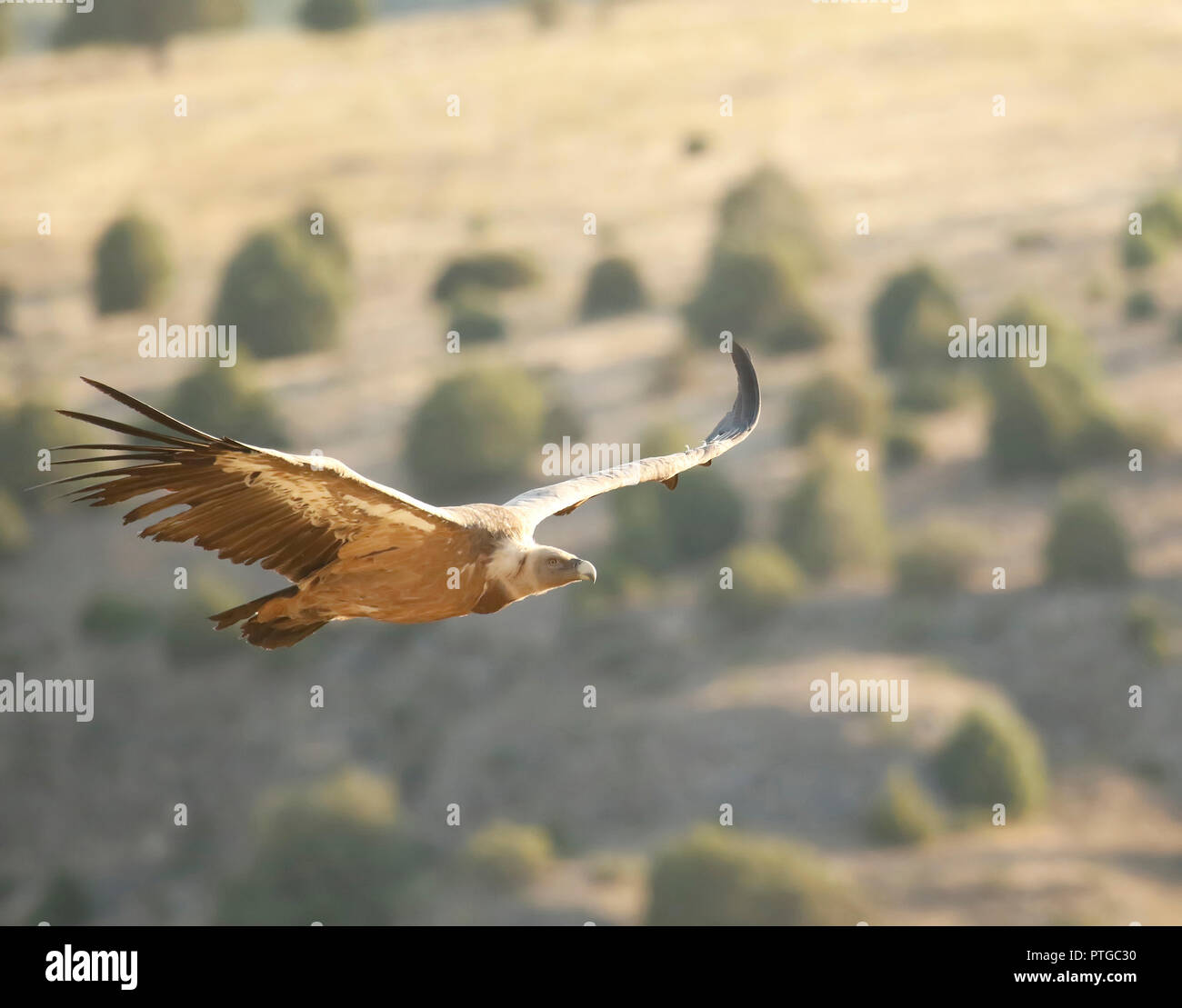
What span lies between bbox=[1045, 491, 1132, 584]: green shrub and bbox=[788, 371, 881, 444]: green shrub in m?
10.8

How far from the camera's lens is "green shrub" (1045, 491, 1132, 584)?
6306cm

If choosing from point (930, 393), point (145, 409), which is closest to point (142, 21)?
point (930, 393)

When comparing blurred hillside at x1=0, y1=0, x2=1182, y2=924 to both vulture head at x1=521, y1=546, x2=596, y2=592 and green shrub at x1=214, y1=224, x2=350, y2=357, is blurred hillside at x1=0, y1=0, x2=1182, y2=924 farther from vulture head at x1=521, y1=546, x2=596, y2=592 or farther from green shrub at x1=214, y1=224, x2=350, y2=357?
vulture head at x1=521, y1=546, x2=596, y2=592

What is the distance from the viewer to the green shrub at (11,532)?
7225 centimetres

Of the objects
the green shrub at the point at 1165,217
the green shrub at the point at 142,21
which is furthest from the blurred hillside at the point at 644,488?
the green shrub at the point at 142,21

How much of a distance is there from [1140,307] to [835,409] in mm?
16773

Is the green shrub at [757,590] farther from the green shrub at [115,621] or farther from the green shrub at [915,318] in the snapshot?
the green shrub at [115,621]

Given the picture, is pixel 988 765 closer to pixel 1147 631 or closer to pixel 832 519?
pixel 1147 631

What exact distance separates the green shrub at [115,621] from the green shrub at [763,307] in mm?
28304

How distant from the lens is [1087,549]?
63062 mm

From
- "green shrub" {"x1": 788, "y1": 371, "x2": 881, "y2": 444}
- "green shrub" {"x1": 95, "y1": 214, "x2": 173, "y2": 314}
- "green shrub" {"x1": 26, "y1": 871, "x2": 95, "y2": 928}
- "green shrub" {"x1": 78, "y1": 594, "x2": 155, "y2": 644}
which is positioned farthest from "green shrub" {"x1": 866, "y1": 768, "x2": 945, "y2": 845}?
"green shrub" {"x1": 95, "y1": 214, "x2": 173, "y2": 314}

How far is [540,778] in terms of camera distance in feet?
201
